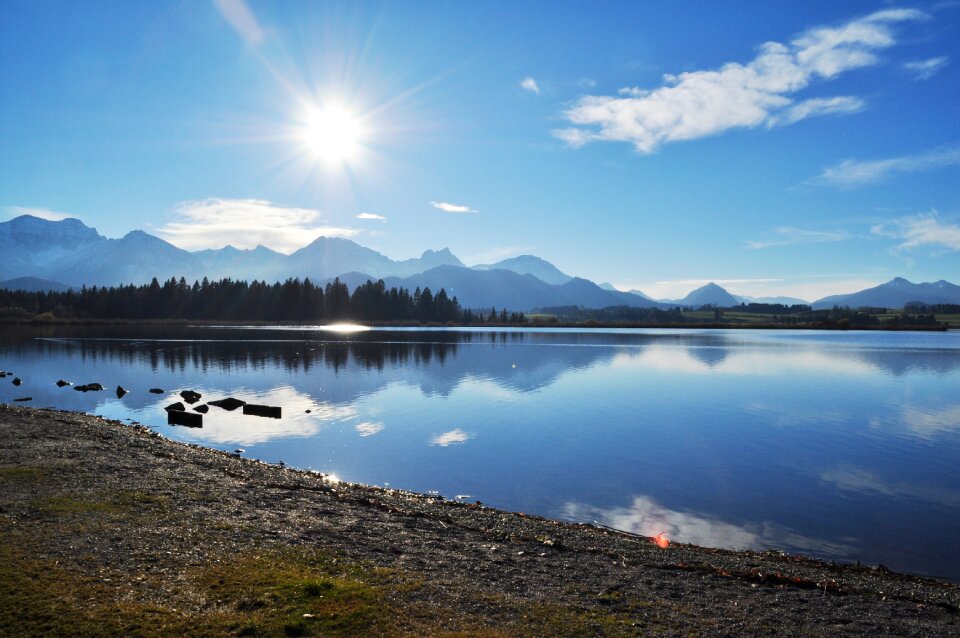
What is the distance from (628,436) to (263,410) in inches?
1319

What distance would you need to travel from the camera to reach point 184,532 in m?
17.5

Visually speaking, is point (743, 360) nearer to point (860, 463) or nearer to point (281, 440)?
point (860, 463)

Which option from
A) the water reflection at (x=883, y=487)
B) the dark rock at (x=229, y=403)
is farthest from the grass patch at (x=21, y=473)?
the water reflection at (x=883, y=487)

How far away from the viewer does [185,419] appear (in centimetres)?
4625

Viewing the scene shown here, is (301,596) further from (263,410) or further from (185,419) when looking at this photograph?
(263,410)

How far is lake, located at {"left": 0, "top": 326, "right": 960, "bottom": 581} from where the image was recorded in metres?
26.2

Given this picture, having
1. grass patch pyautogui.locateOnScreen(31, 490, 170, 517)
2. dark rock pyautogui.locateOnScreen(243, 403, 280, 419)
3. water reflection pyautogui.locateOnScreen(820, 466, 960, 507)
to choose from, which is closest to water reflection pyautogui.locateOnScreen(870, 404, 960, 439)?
water reflection pyautogui.locateOnScreen(820, 466, 960, 507)

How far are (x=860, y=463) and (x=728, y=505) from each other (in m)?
15.7

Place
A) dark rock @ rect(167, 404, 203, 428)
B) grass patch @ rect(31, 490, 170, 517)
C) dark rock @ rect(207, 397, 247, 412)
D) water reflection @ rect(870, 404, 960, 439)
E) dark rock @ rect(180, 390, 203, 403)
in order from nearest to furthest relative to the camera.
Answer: grass patch @ rect(31, 490, 170, 517) < dark rock @ rect(167, 404, 203, 428) < water reflection @ rect(870, 404, 960, 439) < dark rock @ rect(207, 397, 247, 412) < dark rock @ rect(180, 390, 203, 403)

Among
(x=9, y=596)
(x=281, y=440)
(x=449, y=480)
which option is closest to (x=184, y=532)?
(x=9, y=596)

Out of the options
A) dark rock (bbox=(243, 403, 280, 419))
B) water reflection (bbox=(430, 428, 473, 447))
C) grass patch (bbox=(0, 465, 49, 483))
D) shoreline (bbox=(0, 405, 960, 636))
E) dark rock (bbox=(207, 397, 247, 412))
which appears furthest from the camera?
dark rock (bbox=(207, 397, 247, 412))

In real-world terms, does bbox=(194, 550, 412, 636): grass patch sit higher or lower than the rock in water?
higher

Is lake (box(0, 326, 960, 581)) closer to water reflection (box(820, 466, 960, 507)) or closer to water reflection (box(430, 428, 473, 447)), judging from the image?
water reflection (box(820, 466, 960, 507))

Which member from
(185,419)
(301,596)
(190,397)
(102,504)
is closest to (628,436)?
Answer: (301,596)
